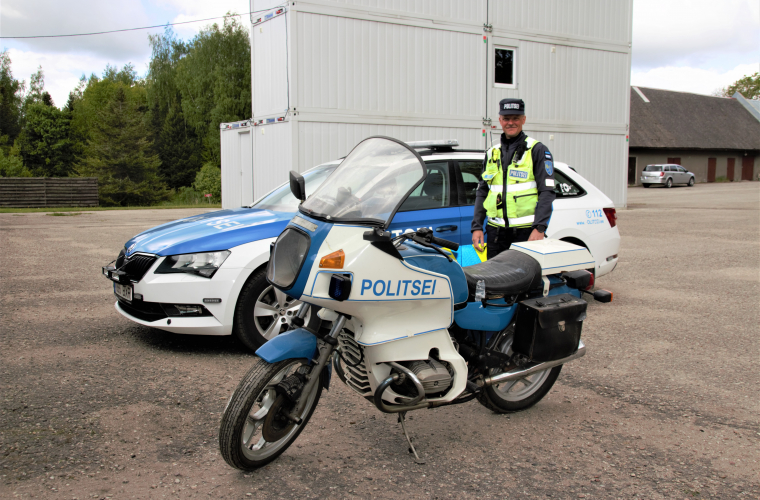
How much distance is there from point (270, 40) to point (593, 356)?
12120 millimetres

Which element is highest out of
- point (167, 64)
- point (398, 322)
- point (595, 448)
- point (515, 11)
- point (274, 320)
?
point (167, 64)

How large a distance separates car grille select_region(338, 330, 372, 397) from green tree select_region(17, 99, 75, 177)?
2008 inches

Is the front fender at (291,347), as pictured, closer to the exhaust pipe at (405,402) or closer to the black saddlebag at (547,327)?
the exhaust pipe at (405,402)

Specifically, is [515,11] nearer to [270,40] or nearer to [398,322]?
[270,40]

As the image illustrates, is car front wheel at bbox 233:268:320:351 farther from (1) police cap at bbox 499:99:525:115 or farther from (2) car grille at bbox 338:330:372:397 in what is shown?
(1) police cap at bbox 499:99:525:115

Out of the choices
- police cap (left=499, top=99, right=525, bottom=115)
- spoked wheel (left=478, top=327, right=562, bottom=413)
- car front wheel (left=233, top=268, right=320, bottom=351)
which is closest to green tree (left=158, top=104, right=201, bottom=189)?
car front wheel (left=233, top=268, right=320, bottom=351)

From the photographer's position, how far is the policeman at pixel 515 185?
177 inches

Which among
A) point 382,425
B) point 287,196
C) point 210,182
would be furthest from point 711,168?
point 382,425

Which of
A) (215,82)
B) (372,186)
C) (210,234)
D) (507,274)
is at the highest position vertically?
(215,82)

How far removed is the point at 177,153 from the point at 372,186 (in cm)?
4788

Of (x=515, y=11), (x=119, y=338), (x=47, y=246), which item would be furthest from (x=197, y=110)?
(x=119, y=338)

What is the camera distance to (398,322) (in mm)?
2957

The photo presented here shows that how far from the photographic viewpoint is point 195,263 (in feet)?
15.2

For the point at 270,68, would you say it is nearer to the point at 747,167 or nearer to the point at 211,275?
the point at 211,275
